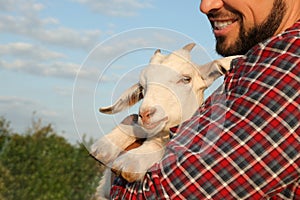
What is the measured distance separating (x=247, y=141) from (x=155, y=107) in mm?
1047

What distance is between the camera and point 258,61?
5.69ft

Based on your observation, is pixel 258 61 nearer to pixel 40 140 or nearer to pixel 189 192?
pixel 189 192

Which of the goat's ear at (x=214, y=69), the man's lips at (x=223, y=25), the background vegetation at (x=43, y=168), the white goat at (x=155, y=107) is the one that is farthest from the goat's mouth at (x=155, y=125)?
the background vegetation at (x=43, y=168)

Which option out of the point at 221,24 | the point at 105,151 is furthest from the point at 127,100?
the point at 221,24

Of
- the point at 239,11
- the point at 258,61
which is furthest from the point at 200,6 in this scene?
the point at 258,61

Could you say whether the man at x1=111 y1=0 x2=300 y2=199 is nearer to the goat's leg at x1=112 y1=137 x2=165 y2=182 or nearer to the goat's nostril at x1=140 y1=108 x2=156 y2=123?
the goat's leg at x1=112 y1=137 x2=165 y2=182

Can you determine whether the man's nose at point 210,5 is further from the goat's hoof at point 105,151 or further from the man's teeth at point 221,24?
the goat's hoof at point 105,151

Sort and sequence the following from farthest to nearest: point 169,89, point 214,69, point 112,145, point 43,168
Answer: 1. point 43,168
2. point 169,89
3. point 214,69
4. point 112,145

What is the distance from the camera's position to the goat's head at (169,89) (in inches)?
103

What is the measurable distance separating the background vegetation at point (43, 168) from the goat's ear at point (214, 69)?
27.0 feet

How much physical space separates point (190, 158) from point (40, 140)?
10.4 metres

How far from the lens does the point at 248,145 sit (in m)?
1.64

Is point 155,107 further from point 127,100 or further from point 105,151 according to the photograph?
point 105,151

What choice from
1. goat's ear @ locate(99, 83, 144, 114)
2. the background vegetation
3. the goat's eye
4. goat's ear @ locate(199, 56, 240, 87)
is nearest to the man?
goat's ear @ locate(99, 83, 144, 114)
